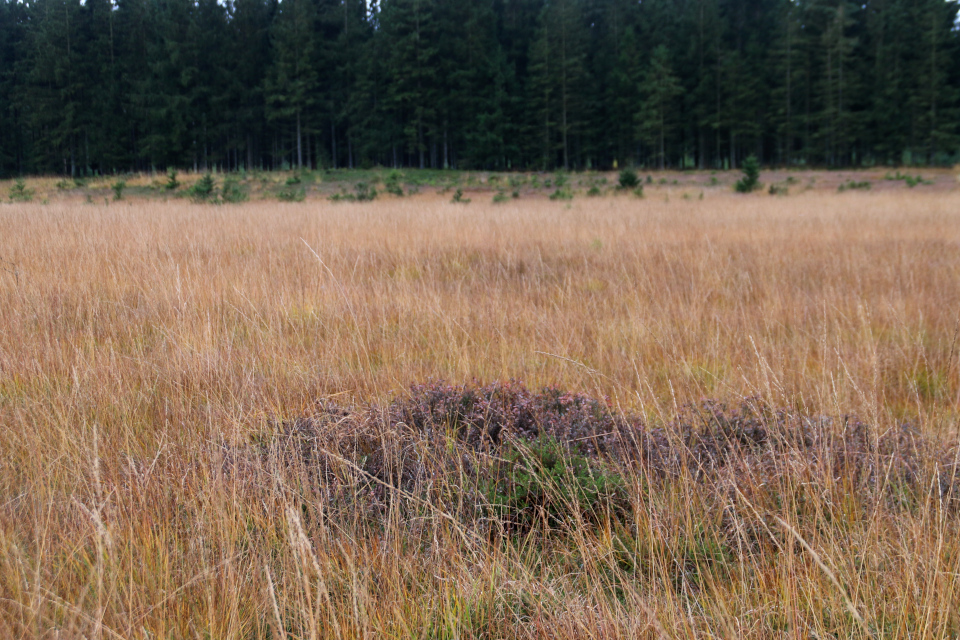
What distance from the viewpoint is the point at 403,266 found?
6848mm

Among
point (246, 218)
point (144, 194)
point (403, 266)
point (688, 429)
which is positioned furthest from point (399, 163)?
point (688, 429)

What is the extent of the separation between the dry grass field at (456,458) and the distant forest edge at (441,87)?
44.1 m

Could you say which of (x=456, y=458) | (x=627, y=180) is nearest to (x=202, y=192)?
(x=627, y=180)

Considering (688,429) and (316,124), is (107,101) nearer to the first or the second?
(316,124)

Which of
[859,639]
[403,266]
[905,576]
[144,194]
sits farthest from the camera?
[144,194]

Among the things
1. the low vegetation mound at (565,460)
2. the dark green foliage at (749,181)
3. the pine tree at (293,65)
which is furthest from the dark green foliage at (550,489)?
the pine tree at (293,65)

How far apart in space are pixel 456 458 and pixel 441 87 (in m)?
51.0

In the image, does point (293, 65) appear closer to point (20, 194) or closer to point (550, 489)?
point (20, 194)

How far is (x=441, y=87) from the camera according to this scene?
163 ft

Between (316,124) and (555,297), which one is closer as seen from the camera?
(555,297)

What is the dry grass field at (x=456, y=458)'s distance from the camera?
5.15 ft

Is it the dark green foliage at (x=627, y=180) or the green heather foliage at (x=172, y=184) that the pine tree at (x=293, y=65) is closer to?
the green heather foliage at (x=172, y=184)

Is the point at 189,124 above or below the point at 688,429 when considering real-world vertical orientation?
above

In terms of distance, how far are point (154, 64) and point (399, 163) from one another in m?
19.4
